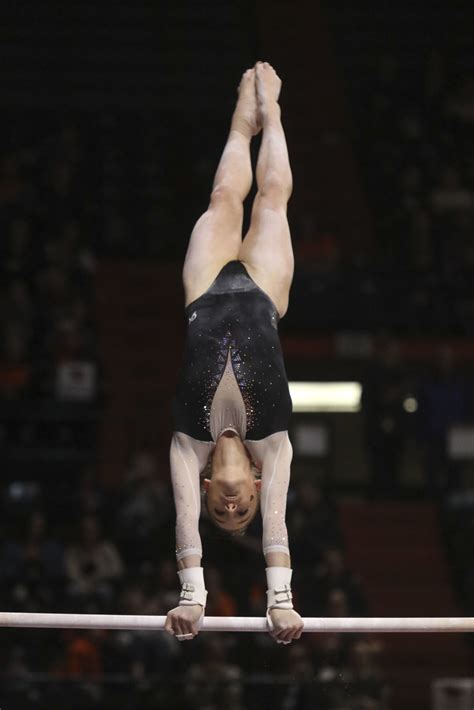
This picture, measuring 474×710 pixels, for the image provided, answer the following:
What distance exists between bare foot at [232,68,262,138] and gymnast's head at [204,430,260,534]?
187 cm

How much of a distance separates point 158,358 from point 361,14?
5.77m

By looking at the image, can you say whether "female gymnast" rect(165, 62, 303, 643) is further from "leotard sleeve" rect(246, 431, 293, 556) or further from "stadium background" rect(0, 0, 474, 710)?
"stadium background" rect(0, 0, 474, 710)

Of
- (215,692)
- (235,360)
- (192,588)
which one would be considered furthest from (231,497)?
(215,692)

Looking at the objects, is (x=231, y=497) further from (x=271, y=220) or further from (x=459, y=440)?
(x=459, y=440)

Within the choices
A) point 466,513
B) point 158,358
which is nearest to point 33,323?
point 158,358

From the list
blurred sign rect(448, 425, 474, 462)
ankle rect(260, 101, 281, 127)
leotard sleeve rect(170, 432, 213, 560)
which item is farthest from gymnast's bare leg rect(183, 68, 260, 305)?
blurred sign rect(448, 425, 474, 462)

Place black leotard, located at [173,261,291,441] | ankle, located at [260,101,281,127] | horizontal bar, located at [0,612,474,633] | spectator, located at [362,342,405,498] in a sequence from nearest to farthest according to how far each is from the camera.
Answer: horizontal bar, located at [0,612,474,633] → black leotard, located at [173,261,291,441] → ankle, located at [260,101,281,127] → spectator, located at [362,342,405,498]

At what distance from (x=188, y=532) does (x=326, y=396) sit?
9479 mm

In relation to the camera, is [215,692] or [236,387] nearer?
[236,387]

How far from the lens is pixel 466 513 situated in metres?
12.6

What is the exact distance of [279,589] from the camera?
6.08 metres

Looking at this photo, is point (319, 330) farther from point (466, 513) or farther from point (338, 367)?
point (466, 513)

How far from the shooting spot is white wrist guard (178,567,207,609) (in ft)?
19.8

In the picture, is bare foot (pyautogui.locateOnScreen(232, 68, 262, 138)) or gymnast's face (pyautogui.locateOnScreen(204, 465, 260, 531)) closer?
gymnast's face (pyautogui.locateOnScreen(204, 465, 260, 531))
